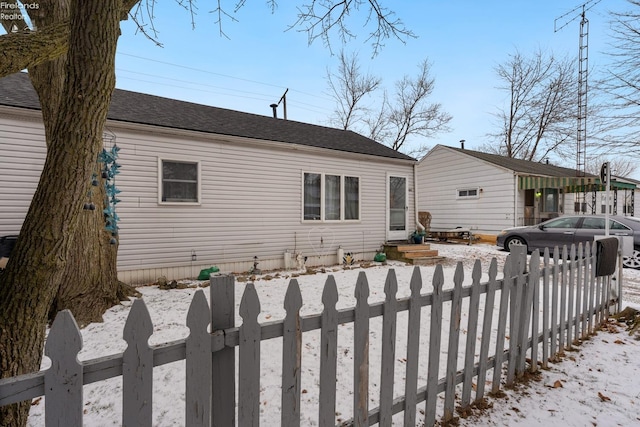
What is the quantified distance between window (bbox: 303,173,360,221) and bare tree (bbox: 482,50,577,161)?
61.3ft

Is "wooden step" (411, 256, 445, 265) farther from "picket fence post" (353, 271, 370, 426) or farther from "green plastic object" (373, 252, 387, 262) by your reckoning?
"picket fence post" (353, 271, 370, 426)

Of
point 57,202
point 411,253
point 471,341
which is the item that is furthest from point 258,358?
point 411,253

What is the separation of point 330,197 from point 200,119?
402cm

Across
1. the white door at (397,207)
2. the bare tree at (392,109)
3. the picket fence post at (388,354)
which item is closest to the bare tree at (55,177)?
the picket fence post at (388,354)

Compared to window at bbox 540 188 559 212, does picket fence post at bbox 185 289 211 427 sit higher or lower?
lower

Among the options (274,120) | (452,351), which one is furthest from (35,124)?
(452,351)

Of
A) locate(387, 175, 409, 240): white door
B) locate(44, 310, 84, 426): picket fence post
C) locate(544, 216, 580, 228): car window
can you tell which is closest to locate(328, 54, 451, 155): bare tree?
locate(387, 175, 409, 240): white door

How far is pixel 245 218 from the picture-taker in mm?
7508

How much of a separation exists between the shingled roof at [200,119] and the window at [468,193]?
6.53m

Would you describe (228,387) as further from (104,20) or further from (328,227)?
(328,227)

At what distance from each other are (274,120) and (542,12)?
8.98 m

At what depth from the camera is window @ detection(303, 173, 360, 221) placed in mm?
8477

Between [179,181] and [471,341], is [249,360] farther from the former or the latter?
[179,181]

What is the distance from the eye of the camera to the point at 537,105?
21.0m
